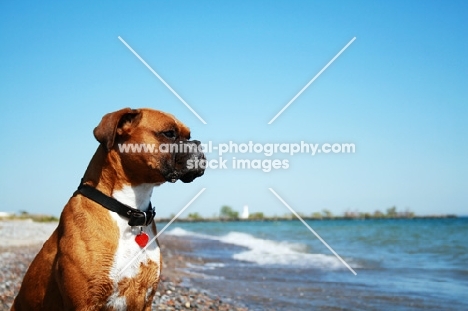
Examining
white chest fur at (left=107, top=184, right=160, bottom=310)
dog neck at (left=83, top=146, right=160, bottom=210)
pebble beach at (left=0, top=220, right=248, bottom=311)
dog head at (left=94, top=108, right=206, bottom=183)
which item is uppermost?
dog head at (left=94, top=108, right=206, bottom=183)

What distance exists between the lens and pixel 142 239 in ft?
13.2

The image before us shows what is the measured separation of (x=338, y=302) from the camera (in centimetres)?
948

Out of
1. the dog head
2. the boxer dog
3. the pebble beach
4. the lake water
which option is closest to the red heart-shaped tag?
the boxer dog

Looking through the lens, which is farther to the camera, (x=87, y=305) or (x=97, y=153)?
(x=97, y=153)

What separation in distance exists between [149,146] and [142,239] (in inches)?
26.8

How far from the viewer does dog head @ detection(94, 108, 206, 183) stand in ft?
13.1

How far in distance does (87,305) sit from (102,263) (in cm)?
30

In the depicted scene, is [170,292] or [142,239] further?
[170,292]

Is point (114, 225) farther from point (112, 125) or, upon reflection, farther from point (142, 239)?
point (112, 125)

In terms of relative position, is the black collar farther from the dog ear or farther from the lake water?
the lake water

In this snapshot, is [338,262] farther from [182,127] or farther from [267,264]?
[182,127]

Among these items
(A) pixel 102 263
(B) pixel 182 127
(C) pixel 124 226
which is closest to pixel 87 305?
(A) pixel 102 263

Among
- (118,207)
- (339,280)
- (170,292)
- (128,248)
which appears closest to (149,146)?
(118,207)

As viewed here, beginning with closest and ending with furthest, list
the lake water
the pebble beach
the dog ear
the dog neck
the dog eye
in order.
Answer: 1. the dog ear
2. the dog neck
3. the dog eye
4. the pebble beach
5. the lake water
